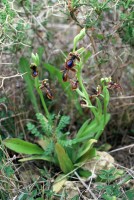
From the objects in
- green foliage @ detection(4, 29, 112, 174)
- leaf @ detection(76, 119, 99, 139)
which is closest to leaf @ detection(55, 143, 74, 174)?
green foliage @ detection(4, 29, 112, 174)

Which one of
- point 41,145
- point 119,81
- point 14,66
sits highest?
point 14,66

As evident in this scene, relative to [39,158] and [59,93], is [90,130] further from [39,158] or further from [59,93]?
[59,93]

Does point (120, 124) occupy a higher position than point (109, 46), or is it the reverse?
point (109, 46)

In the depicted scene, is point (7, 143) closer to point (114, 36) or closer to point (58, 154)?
point (58, 154)

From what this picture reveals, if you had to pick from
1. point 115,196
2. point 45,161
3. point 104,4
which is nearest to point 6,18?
point 104,4

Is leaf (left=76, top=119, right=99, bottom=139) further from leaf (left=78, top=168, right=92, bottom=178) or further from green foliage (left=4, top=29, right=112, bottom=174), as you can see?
leaf (left=78, top=168, right=92, bottom=178)

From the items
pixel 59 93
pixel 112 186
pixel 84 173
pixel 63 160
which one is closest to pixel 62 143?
pixel 63 160
